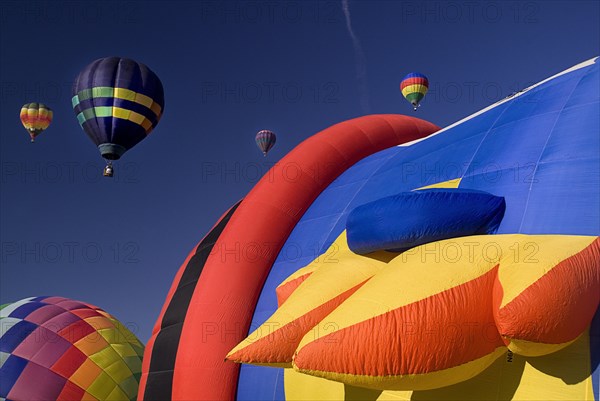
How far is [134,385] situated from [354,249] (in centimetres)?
1193

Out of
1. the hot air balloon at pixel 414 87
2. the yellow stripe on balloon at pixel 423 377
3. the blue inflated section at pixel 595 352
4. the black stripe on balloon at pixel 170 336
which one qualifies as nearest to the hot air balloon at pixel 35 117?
the hot air balloon at pixel 414 87

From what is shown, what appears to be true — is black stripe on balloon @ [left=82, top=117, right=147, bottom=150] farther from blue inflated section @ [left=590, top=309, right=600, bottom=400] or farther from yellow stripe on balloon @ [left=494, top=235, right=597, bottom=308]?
blue inflated section @ [left=590, top=309, right=600, bottom=400]

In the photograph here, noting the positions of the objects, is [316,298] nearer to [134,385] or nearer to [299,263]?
[299,263]

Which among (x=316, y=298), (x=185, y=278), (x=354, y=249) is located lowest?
(x=316, y=298)

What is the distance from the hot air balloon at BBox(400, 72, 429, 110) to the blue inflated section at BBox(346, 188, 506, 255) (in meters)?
19.5

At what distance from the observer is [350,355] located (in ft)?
12.4

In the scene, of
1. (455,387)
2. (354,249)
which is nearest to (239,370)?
(354,249)

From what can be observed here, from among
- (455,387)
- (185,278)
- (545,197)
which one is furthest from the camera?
(185,278)

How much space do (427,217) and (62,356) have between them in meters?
12.8

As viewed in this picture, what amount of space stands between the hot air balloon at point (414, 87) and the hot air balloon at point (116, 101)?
11.6 meters

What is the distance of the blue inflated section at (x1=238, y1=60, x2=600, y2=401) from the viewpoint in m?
4.70

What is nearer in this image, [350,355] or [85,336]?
[350,355]

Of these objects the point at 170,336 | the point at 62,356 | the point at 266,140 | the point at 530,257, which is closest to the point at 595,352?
the point at 530,257

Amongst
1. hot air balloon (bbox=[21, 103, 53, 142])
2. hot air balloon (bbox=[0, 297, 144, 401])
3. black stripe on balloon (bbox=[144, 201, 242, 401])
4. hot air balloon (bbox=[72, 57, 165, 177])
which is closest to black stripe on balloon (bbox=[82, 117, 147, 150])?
hot air balloon (bbox=[72, 57, 165, 177])
